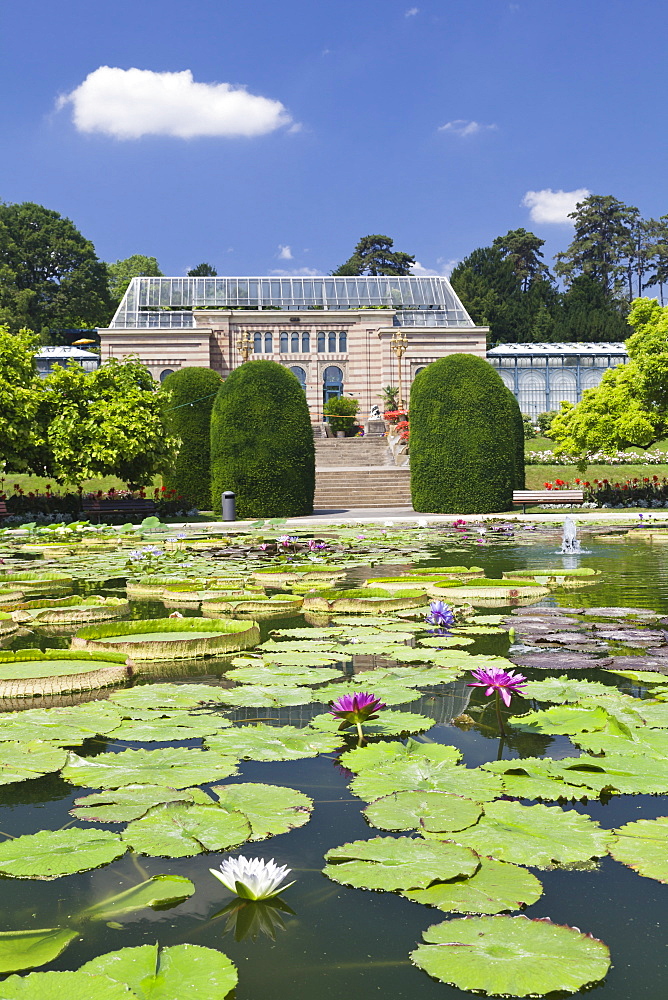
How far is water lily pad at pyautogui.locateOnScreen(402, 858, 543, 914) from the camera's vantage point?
5.36 ft

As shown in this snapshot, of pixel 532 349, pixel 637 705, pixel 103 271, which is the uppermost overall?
pixel 103 271

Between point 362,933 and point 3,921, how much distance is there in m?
0.75

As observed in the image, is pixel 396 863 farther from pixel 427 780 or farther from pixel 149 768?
pixel 149 768

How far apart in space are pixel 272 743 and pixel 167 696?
2.80 ft

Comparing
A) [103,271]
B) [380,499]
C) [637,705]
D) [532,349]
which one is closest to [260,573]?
[637,705]

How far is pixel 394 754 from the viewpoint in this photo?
2600 mm

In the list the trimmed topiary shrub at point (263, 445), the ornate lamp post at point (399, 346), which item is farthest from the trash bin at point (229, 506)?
the ornate lamp post at point (399, 346)

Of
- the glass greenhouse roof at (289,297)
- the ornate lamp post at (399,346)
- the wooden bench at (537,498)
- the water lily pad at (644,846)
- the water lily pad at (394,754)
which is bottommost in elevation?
the water lily pad at (394,754)

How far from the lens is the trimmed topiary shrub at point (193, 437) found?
817 inches

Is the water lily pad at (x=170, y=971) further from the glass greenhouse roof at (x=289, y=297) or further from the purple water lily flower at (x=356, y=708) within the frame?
the glass greenhouse roof at (x=289, y=297)

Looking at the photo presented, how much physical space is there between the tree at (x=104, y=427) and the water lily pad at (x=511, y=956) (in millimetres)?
16456

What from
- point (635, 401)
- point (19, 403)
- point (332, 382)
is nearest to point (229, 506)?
point (19, 403)

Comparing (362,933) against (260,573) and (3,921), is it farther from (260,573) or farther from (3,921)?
(260,573)

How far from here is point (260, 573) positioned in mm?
7586
